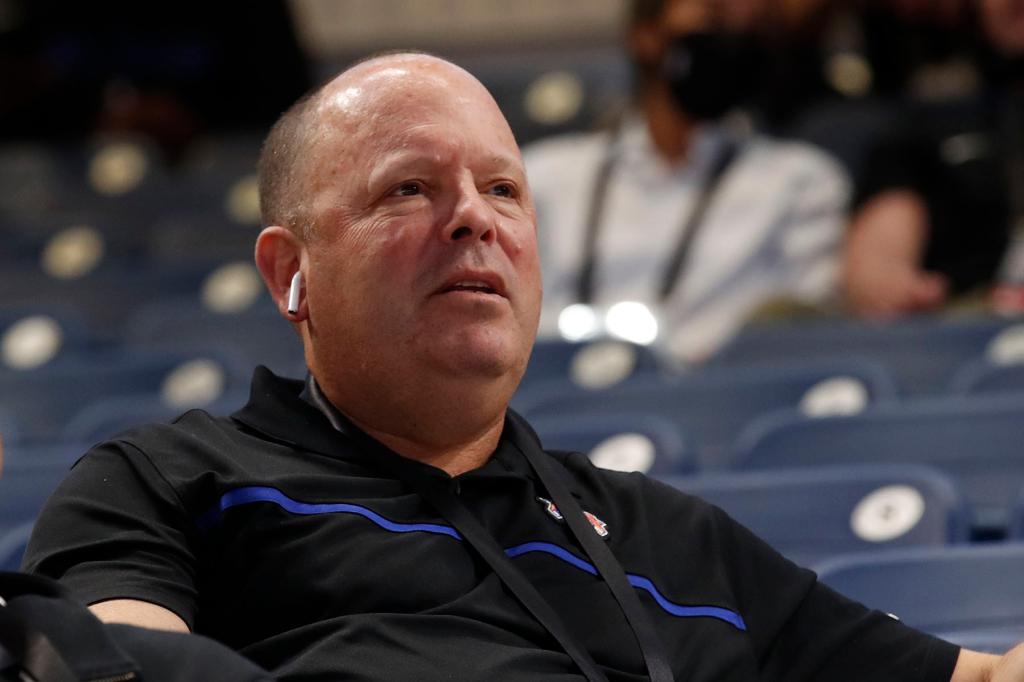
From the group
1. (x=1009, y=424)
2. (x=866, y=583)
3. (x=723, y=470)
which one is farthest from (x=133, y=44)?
(x=866, y=583)

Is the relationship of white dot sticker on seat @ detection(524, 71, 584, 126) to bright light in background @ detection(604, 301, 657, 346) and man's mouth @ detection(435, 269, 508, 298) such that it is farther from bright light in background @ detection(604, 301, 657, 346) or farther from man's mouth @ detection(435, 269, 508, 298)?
man's mouth @ detection(435, 269, 508, 298)

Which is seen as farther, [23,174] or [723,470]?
[23,174]

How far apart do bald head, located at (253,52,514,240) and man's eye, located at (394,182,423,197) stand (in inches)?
2.6

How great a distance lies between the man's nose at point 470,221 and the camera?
5.01 feet

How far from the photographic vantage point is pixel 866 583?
5.88ft

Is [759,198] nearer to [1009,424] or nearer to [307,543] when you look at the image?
[1009,424]

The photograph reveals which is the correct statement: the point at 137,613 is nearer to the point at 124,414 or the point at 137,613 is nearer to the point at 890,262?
the point at 124,414

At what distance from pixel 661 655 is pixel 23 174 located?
15.2 feet

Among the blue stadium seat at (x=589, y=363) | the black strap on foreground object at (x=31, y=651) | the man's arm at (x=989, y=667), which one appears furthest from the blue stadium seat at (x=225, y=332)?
the black strap on foreground object at (x=31, y=651)

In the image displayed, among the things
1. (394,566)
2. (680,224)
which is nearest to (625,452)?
(394,566)

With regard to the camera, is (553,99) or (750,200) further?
(553,99)

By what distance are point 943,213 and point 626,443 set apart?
58.5 inches

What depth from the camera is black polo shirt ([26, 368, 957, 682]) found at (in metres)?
1.32

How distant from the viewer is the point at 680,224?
3738 mm
